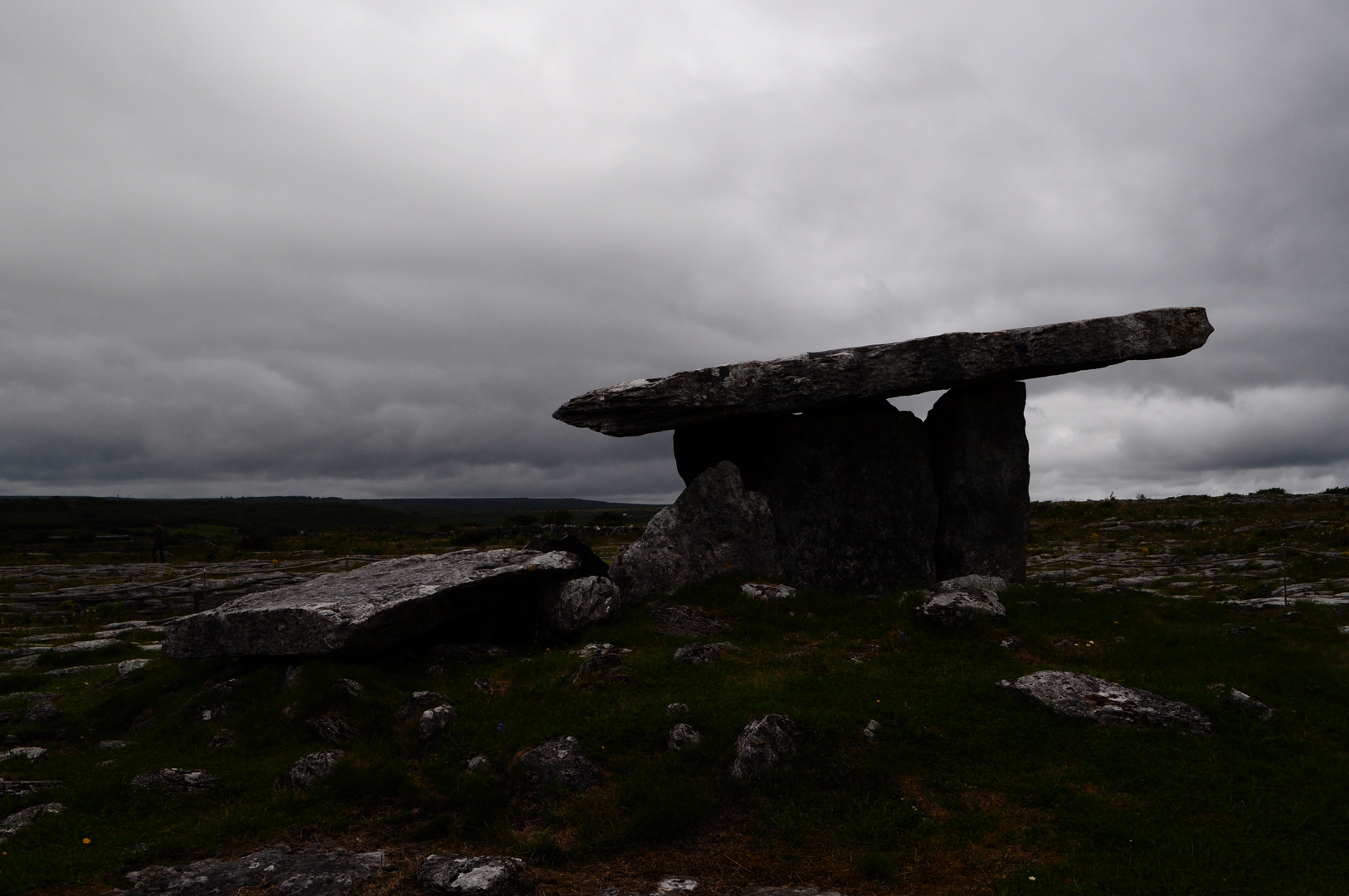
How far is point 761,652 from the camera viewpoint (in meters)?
11.8

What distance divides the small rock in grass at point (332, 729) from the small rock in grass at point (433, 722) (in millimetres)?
1095

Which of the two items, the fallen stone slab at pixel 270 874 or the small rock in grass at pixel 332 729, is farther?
the small rock in grass at pixel 332 729

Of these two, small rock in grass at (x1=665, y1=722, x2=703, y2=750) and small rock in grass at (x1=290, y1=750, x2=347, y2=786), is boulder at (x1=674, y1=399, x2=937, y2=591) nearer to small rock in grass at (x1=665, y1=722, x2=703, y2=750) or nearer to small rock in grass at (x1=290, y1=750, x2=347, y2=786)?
small rock in grass at (x1=665, y1=722, x2=703, y2=750)

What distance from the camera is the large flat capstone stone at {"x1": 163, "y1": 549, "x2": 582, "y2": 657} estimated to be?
38.0 ft

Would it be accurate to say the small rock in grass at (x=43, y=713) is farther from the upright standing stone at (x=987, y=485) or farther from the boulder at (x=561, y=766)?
the upright standing stone at (x=987, y=485)

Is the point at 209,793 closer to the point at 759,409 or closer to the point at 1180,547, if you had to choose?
the point at 759,409

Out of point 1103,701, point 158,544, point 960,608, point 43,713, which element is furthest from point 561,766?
point 158,544

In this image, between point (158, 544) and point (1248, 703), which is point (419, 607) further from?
point (158, 544)

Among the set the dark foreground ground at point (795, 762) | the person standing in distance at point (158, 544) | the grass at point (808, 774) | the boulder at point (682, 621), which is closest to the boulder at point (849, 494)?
the dark foreground ground at point (795, 762)

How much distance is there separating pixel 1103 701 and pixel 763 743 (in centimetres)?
416

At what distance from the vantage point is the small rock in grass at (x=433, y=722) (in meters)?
9.48

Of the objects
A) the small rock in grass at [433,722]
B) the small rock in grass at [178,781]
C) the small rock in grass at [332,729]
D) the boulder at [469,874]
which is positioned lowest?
the small rock in grass at [178,781]

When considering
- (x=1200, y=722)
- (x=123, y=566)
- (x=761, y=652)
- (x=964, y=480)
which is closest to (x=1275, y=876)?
(x=1200, y=722)

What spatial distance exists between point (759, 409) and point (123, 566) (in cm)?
4204
